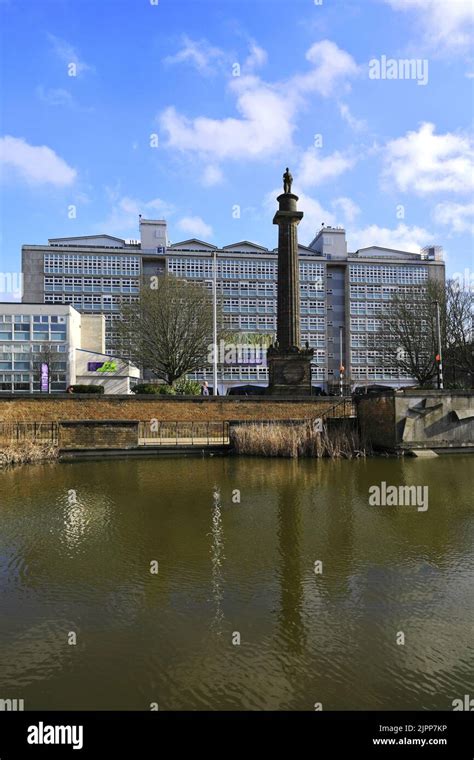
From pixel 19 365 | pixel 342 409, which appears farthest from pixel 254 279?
pixel 342 409

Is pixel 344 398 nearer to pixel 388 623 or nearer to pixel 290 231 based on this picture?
pixel 290 231

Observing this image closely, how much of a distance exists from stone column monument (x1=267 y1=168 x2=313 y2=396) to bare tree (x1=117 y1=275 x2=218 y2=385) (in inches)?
389

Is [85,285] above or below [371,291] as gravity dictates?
below

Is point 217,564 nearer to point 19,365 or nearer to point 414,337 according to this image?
point 414,337

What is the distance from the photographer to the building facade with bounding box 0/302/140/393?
42.4 m

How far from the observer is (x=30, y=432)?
61.6 feet

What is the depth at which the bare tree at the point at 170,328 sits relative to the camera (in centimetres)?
3228

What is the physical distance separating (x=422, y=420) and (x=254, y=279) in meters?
49.4

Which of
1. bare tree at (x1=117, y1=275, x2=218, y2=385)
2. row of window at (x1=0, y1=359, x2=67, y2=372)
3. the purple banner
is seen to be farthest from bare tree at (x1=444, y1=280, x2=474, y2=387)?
row of window at (x1=0, y1=359, x2=67, y2=372)

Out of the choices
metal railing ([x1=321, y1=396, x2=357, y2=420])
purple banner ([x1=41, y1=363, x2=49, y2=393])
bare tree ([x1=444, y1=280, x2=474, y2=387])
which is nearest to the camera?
metal railing ([x1=321, y1=396, x2=357, y2=420])

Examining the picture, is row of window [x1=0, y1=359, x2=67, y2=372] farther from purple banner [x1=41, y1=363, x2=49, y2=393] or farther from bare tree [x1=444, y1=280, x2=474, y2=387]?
bare tree [x1=444, y1=280, x2=474, y2=387]

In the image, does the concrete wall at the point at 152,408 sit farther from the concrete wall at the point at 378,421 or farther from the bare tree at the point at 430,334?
the bare tree at the point at 430,334

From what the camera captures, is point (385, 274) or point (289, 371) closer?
point (289, 371)

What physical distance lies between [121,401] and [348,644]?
1811 centimetres
